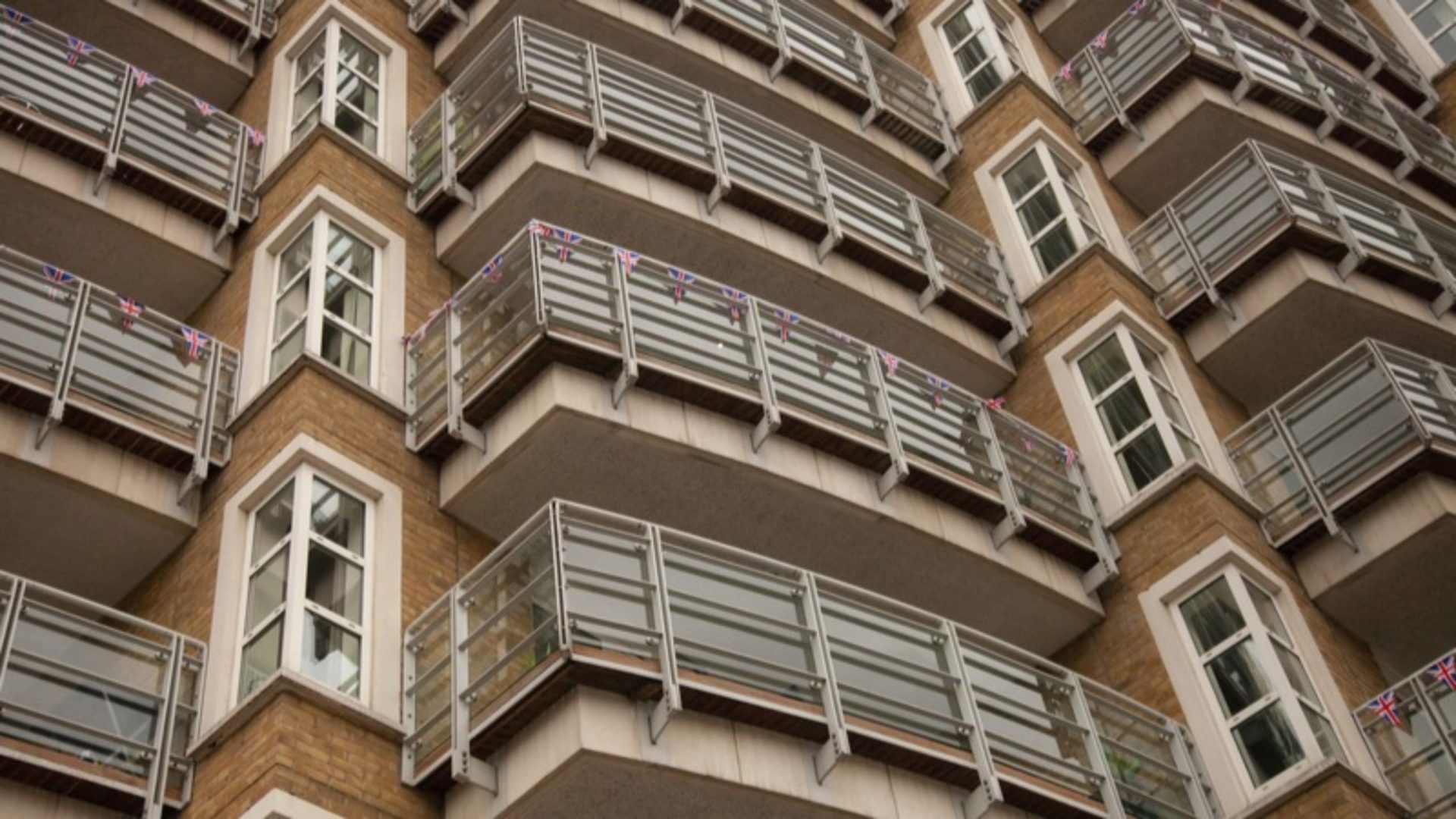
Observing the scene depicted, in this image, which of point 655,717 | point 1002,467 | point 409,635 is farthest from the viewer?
point 1002,467

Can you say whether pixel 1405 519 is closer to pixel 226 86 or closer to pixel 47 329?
pixel 47 329

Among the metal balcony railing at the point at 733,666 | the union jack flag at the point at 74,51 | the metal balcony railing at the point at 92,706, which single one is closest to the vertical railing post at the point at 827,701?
the metal balcony railing at the point at 733,666

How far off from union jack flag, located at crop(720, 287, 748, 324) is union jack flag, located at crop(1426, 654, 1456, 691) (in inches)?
283

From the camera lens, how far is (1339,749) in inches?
569

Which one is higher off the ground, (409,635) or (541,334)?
(541,334)

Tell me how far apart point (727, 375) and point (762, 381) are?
0.33 metres

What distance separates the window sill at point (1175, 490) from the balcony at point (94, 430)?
901 centimetres

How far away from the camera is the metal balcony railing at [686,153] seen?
17.4 m

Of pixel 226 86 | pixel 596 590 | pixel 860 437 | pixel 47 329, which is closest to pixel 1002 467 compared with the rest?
pixel 860 437

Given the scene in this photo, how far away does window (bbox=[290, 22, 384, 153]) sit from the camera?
18016mm

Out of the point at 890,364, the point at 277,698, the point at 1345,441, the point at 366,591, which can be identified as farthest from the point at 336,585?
the point at 1345,441

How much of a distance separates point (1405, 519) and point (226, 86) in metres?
14.4

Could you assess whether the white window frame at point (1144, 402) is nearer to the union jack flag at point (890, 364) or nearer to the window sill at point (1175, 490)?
the window sill at point (1175, 490)

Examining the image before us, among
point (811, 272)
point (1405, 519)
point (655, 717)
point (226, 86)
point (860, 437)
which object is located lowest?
point (655, 717)
